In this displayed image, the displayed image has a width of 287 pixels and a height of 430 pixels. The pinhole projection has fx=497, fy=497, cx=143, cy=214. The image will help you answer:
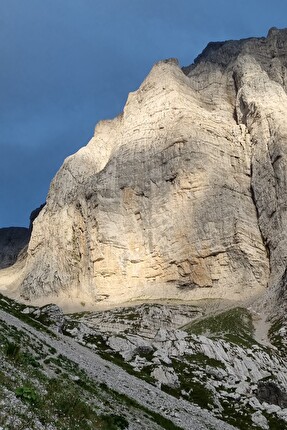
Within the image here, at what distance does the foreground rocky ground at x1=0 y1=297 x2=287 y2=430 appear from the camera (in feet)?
64.7

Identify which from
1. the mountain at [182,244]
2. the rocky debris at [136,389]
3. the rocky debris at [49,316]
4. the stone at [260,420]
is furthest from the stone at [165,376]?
the rocky debris at [49,316]

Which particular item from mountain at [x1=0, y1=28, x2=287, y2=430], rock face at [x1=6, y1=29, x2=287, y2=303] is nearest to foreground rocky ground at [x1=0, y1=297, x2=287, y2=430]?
mountain at [x1=0, y1=28, x2=287, y2=430]

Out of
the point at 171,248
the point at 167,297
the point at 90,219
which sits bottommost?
the point at 167,297

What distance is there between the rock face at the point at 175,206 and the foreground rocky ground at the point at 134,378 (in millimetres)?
51806

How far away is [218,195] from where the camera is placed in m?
147

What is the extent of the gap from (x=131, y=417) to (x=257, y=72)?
17730 cm

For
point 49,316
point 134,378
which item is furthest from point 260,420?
point 49,316

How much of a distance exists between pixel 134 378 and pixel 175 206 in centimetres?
11291

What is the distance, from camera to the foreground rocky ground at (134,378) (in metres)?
19.7

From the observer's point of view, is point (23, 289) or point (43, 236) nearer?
point (23, 289)

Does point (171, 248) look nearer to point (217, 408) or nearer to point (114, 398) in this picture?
point (217, 408)

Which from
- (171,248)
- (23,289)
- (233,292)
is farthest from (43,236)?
(233,292)

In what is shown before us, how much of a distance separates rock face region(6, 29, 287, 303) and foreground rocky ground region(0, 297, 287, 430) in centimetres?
5181

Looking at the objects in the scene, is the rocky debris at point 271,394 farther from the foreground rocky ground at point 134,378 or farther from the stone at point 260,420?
the stone at point 260,420
